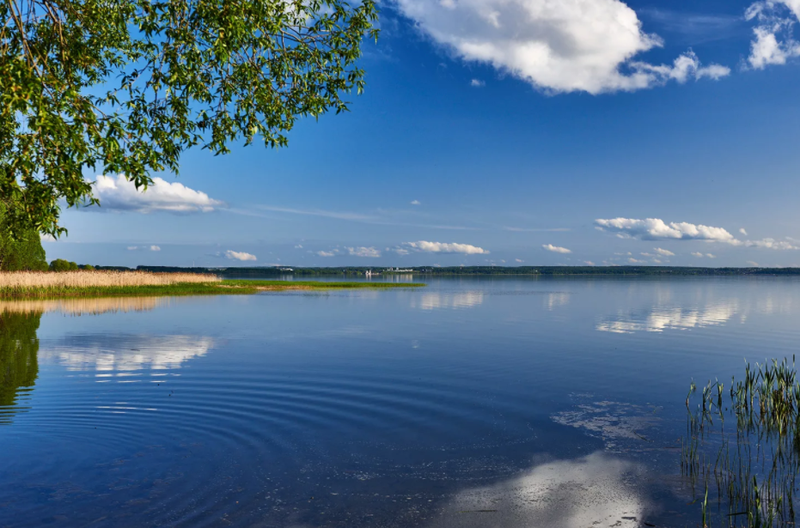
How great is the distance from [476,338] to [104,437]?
21404 millimetres

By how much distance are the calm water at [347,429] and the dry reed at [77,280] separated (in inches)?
1351

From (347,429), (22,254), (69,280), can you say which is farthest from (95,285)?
(347,429)

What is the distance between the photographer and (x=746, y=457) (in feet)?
38.4

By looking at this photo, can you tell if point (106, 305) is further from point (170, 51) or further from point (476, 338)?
point (170, 51)

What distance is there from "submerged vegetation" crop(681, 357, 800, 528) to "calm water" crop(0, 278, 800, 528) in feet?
1.55

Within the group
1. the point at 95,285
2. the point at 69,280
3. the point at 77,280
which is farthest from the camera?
the point at 95,285

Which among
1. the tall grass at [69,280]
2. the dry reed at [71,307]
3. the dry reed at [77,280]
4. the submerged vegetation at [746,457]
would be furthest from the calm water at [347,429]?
the dry reed at [77,280]

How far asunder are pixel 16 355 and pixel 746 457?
25.4 m

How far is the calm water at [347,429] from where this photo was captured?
355 inches

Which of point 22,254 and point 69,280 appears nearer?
point 69,280

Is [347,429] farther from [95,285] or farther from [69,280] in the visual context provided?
[95,285]

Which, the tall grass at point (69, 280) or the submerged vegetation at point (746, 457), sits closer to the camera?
the submerged vegetation at point (746, 457)

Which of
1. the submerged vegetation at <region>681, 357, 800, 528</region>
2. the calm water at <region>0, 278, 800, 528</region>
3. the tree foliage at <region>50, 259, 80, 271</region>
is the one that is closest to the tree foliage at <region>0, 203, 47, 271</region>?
the tree foliage at <region>50, 259, 80, 271</region>

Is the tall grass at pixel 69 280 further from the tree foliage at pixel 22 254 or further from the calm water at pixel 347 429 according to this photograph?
the calm water at pixel 347 429
